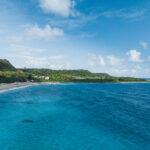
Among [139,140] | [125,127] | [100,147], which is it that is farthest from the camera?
[125,127]

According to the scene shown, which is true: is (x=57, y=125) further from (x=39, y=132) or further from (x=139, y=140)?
(x=139, y=140)

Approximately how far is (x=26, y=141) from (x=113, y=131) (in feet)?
45.5

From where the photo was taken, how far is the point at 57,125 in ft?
66.4

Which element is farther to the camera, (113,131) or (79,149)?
(113,131)

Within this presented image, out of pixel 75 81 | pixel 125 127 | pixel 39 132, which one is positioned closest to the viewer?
pixel 39 132

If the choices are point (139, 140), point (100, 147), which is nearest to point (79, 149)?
point (100, 147)

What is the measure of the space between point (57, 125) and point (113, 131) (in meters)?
10.2

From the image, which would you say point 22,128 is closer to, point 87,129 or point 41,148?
point 41,148

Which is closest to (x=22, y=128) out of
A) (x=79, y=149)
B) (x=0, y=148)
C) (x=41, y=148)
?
(x=0, y=148)

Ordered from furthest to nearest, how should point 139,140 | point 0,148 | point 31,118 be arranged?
point 31,118 → point 139,140 → point 0,148

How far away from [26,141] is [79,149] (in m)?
7.45

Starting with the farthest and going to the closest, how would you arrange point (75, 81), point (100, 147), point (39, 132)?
point (75, 81)
point (39, 132)
point (100, 147)

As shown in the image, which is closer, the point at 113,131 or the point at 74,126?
the point at 113,131

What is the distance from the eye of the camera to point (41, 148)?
518 inches
